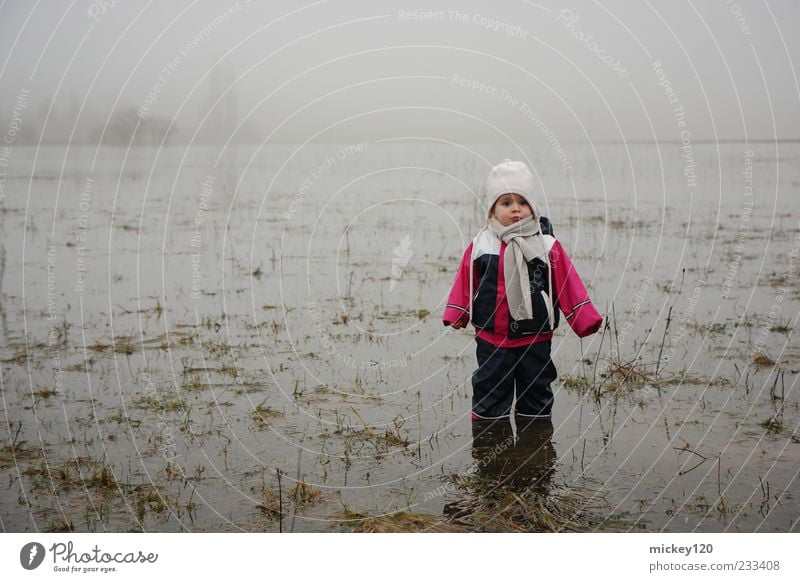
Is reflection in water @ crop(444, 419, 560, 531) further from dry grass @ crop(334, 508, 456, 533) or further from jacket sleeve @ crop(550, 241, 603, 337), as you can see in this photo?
jacket sleeve @ crop(550, 241, 603, 337)

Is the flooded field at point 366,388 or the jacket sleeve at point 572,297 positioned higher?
the jacket sleeve at point 572,297

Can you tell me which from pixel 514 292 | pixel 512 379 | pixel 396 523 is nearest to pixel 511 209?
pixel 514 292

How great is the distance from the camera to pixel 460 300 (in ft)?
16.8

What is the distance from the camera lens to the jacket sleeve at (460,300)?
510 cm

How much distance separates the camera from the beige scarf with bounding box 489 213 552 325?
16.2ft

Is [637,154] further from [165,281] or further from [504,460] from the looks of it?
[504,460]

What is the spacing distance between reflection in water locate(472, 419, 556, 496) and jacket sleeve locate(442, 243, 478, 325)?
0.75 meters

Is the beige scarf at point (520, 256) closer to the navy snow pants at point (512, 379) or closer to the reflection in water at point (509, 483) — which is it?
the navy snow pants at point (512, 379)

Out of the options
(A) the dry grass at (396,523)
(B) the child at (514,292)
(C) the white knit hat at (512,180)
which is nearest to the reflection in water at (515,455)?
(B) the child at (514,292)

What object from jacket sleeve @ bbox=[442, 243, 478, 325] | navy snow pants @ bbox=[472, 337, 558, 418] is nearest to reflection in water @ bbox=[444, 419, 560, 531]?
navy snow pants @ bbox=[472, 337, 558, 418]

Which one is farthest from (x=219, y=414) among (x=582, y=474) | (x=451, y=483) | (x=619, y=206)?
(x=619, y=206)

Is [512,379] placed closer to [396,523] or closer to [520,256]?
[520,256]

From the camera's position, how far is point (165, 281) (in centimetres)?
955
